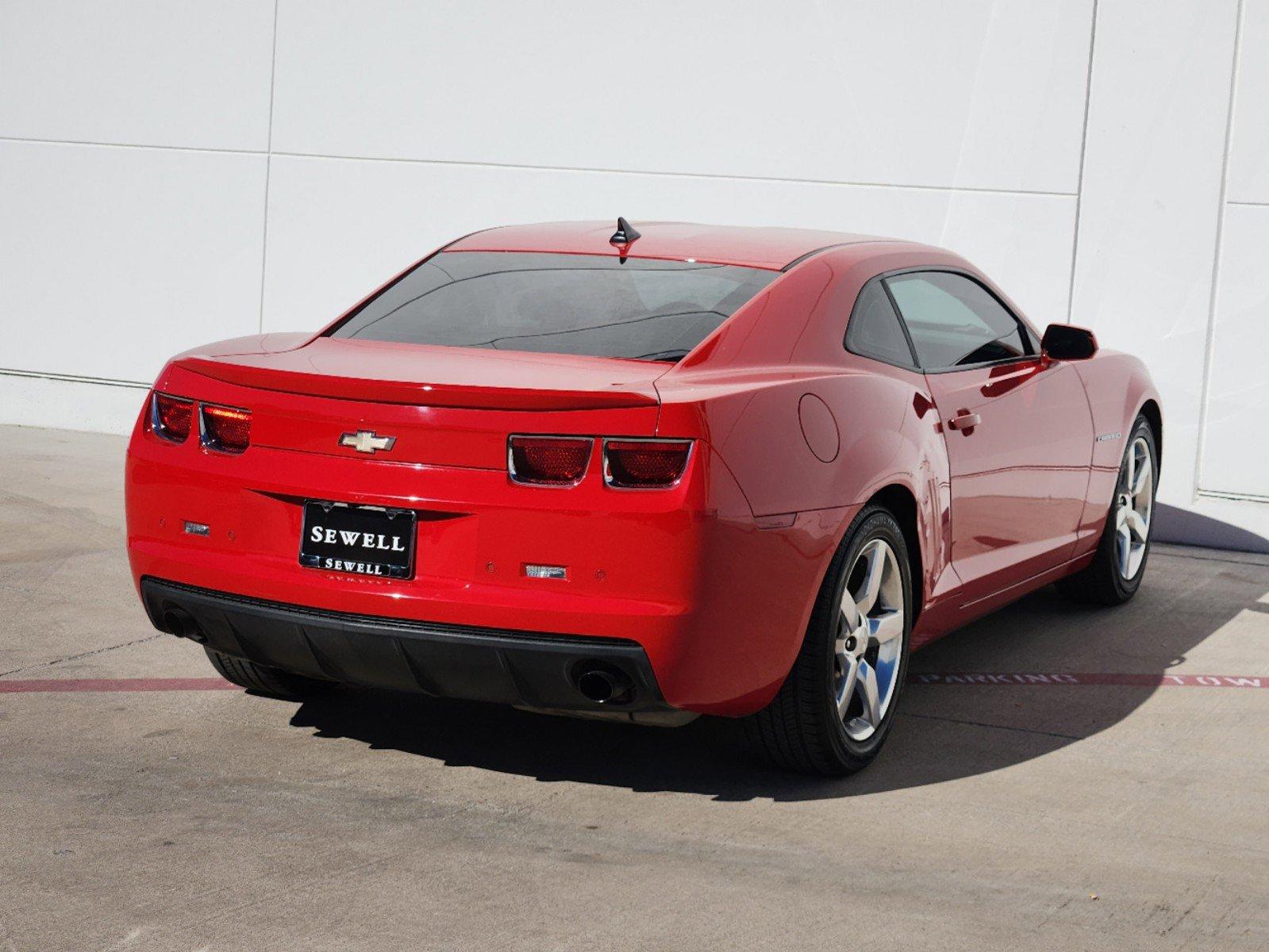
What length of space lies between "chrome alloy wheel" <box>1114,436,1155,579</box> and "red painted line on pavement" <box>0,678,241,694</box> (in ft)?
12.2

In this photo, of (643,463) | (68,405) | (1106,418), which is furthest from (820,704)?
(68,405)

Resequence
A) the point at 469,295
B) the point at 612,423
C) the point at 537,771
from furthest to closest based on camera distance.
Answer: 1. the point at 469,295
2. the point at 537,771
3. the point at 612,423

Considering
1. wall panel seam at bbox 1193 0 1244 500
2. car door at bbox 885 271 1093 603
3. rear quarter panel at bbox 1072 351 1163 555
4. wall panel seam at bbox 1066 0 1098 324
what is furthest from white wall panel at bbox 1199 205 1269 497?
car door at bbox 885 271 1093 603

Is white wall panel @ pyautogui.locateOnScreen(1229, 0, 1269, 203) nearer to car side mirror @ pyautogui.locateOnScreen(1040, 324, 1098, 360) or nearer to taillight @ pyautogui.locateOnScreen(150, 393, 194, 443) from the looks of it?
car side mirror @ pyautogui.locateOnScreen(1040, 324, 1098, 360)

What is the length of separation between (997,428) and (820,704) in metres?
1.46

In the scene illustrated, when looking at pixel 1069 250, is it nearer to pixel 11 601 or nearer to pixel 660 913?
pixel 11 601

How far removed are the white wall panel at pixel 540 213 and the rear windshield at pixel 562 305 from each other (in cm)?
497

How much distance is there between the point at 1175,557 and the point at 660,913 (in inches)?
228

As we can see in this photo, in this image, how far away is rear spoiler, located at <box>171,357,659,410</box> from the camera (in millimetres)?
3826

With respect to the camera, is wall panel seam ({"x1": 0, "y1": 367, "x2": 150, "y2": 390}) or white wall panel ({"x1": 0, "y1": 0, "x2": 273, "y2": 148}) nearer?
white wall panel ({"x1": 0, "y1": 0, "x2": 273, "y2": 148})

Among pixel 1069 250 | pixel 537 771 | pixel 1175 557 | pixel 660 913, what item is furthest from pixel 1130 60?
pixel 660 913

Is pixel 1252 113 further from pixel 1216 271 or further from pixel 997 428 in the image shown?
pixel 997 428

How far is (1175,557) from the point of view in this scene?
8.59 meters

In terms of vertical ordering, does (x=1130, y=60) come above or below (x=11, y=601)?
above
